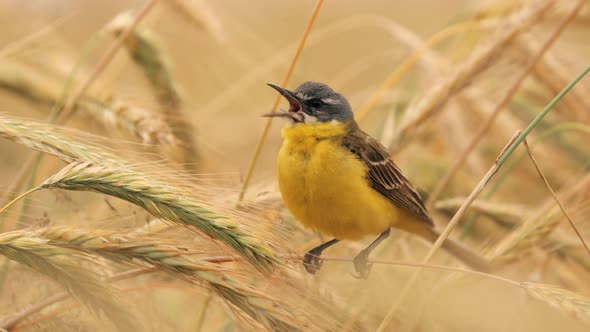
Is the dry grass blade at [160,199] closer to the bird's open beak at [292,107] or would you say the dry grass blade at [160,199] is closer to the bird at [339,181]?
the bird at [339,181]

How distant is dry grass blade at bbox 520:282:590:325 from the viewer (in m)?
2.47

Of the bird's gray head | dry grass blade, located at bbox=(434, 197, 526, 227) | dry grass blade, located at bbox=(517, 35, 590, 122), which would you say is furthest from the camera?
dry grass blade, located at bbox=(517, 35, 590, 122)

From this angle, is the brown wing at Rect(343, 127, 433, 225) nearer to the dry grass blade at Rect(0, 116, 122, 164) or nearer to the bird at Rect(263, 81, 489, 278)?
the bird at Rect(263, 81, 489, 278)

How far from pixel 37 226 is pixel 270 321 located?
38.5 inches

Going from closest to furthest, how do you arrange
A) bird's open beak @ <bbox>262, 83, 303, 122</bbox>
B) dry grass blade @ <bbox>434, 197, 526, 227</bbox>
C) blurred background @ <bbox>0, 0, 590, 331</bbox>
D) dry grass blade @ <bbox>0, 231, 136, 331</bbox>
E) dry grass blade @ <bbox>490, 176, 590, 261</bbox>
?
1. dry grass blade @ <bbox>0, 231, 136, 331</bbox>
2. blurred background @ <bbox>0, 0, 590, 331</bbox>
3. dry grass blade @ <bbox>490, 176, 590, 261</bbox>
4. bird's open beak @ <bbox>262, 83, 303, 122</bbox>
5. dry grass blade @ <bbox>434, 197, 526, 227</bbox>

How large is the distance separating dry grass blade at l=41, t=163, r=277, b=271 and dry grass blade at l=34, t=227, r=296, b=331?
0.10 meters

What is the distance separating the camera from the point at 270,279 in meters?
2.55

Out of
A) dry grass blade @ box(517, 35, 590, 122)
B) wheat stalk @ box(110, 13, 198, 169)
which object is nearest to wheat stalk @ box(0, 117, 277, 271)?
wheat stalk @ box(110, 13, 198, 169)

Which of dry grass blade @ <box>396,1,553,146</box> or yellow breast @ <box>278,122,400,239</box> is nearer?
yellow breast @ <box>278,122,400,239</box>

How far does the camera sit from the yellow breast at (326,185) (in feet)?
11.8

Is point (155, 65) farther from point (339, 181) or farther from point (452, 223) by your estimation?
point (452, 223)

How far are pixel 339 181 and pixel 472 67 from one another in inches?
39.3

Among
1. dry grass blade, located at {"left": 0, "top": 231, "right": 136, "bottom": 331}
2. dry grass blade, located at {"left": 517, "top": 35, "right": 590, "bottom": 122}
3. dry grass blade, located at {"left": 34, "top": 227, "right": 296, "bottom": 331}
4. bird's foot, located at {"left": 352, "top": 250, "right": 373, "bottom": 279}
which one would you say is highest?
dry grass blade, located at {"left": 517, "top": 35, "right": 590, "bottom": 122}

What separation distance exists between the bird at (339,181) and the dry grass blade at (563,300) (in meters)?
0.96
